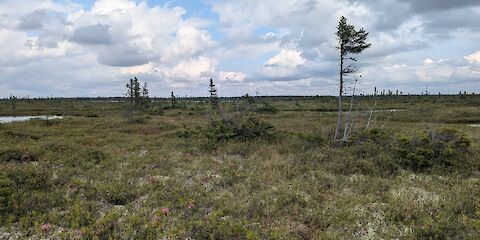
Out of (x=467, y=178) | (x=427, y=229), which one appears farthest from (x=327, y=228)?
(x=467, y=178)

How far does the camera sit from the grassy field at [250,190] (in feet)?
30.0

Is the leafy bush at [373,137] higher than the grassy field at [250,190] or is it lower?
higher

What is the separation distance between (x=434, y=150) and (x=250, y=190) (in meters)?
10.7

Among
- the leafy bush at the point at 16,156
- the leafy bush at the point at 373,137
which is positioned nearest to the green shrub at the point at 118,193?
the leafy bush at the point at 16,156

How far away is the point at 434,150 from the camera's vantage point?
57.9ft

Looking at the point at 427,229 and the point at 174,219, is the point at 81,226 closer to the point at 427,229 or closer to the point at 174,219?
the point at 174,219

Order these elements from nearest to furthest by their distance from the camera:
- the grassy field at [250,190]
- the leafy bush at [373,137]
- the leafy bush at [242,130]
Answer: the grassy field at [250,190] → the leafy bush at [373,137] → the leafy bush at [242,130]

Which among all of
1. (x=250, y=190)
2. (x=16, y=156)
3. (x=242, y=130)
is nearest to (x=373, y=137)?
(x=242, y=130)

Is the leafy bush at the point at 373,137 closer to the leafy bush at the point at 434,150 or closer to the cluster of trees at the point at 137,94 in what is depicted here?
the leafy bush at the point at 434,150

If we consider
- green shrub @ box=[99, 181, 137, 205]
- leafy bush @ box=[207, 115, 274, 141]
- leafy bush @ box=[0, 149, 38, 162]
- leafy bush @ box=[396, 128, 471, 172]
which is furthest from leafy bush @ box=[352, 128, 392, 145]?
leafy bush @ box=[0, 149, 38, 162]

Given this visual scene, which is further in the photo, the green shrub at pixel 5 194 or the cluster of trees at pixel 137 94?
the cluster of trees at pixel 137 94

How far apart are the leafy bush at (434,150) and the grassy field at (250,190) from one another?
0.06 m

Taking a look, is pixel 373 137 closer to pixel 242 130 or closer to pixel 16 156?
pixel 242 130

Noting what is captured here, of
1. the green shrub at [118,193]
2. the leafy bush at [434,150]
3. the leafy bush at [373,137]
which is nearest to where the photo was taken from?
the green shrub at [118,193]
